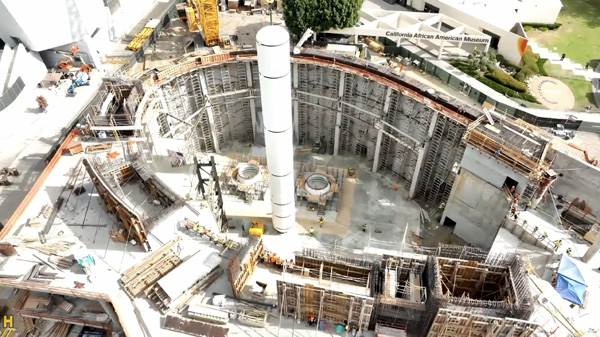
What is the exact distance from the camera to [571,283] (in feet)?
122

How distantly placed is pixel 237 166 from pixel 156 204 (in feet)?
55.3

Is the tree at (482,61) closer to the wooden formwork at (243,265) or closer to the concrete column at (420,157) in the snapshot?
the concrete column at (420,157)

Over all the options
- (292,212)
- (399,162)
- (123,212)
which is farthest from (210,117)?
(399,162)

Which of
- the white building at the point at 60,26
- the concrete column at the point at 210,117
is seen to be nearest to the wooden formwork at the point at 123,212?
the concrete column at the point at 210,117

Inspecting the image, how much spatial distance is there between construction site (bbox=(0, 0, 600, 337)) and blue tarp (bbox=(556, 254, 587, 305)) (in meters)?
0.16

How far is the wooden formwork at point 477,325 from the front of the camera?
30.8m

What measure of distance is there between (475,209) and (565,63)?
46637mm

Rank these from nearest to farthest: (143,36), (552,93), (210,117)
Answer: (210,117)
(552,93)
(143,36)

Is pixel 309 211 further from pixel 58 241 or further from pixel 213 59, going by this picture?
pixel 58 241

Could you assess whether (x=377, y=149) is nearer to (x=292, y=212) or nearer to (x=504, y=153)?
(x=292, y=212)

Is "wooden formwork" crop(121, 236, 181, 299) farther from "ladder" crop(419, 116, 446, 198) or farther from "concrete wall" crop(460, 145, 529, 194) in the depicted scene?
"ladder" crop(419, 116, 446, 198)

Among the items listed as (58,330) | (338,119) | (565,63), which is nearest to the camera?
(58,330)

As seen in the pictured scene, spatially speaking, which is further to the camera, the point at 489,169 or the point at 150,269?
the point at 489,169

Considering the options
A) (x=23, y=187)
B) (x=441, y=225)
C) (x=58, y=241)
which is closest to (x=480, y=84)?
(x=441, y=225)
